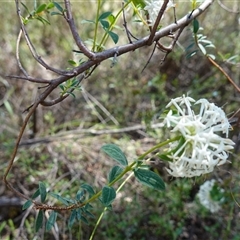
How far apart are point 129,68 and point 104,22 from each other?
1.21 metres

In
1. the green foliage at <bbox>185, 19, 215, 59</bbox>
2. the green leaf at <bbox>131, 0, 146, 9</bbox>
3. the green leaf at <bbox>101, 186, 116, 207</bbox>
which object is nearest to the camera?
the green leaf at <bbox>101, 186, 116, 207</bbox>

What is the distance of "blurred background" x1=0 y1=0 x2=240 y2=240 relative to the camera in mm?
1504

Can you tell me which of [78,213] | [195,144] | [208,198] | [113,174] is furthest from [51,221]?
[208,198]

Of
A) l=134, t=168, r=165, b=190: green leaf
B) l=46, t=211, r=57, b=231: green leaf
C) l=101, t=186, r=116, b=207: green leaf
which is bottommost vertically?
l=46, t=211, r=57, b=231: green leaf

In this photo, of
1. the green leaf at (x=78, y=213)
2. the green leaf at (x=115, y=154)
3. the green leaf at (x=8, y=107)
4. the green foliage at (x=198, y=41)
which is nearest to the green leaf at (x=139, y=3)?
the green foliage at (x=198, y=41)

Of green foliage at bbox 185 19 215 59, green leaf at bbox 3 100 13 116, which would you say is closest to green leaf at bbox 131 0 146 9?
green foliage at bbox 185 19 215 59

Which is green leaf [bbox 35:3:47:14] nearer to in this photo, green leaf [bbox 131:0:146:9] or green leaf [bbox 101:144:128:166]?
green leaf [bbox 131:0:146:9]

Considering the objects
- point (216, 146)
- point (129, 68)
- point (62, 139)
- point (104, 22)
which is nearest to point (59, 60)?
point (129, 68)

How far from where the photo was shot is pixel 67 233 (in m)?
1.49

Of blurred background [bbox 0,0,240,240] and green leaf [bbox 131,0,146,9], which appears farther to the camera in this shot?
blurred background [bbox 0,0,240,240]

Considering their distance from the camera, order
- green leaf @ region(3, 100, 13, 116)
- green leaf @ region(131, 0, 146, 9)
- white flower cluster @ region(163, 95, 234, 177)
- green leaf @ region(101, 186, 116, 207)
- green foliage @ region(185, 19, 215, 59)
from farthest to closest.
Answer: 1. green leaf @ region(3, 100, 13, 116)
2. green foliage @ region(185, 19, 215, 59)
3. green leaf @ region(131, 0, 146, 9)
4. green leaf @ region(101, 186, 116, 207)
5. white flower cluster @ region(163, 95, 234, 177)

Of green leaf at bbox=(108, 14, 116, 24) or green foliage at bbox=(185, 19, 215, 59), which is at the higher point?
green leaf at bbox=(108, 14, 116, 24)

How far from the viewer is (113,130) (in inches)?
73.9

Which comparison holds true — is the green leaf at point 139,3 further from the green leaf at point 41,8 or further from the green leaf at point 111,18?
the green leaf at point 41,8
